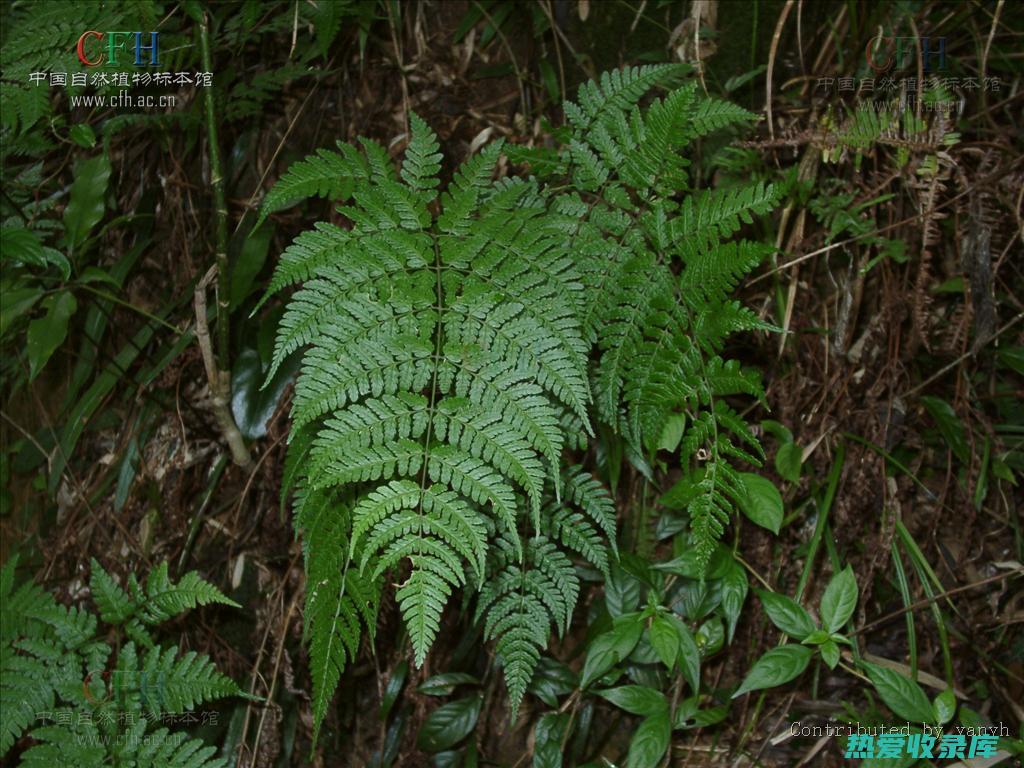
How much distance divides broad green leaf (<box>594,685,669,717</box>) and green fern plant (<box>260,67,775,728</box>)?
0.26 metres

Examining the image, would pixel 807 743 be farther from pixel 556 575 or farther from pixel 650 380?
→ pixel 650 380

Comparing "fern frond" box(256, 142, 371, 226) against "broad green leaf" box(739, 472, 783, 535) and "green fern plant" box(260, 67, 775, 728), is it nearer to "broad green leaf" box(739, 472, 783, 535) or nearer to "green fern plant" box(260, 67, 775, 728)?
"green fern plant" box(260, 67, 775, 728)

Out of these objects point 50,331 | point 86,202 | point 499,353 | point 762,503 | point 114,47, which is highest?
point 114,47

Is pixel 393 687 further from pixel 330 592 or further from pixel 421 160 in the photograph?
pixel 421 160

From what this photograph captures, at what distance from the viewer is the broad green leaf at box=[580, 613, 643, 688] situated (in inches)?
72.9

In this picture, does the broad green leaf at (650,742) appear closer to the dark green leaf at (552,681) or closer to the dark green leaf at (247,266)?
the dark green leaf at (552,681)

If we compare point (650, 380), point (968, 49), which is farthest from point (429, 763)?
point (968, 49)

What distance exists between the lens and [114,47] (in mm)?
2086

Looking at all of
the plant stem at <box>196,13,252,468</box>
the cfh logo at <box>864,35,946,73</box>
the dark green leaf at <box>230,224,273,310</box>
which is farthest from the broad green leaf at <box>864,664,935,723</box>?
the dark green leaf at <box>230,224,273,310</box>

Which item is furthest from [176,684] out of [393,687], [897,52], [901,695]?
[897,52]

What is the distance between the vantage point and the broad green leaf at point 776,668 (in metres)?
1.79

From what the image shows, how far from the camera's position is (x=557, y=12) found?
2.28 m

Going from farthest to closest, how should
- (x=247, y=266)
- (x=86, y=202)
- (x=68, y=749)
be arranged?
1. (x=86, y=202)
2. (x=247, y=266)
3. (x=68, y=749)

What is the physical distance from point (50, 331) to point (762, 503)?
1.88 m
